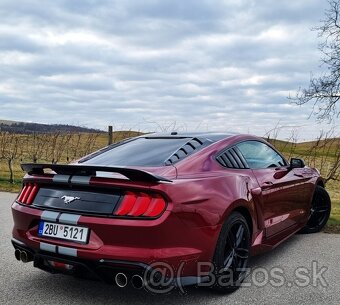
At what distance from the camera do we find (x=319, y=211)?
248 inches

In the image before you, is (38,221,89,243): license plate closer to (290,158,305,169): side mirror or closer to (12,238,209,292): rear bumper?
(12,238,209,292): rear bumper

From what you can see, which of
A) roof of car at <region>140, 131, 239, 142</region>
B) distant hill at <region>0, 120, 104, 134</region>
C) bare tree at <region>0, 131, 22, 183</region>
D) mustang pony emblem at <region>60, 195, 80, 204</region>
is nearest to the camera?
→ mustang pony emblem at <region>60, 195, 80, 204</region>

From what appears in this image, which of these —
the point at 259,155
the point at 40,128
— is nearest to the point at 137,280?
the point at 259,155

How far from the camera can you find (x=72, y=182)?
3.30 meters

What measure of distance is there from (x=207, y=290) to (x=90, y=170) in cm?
147

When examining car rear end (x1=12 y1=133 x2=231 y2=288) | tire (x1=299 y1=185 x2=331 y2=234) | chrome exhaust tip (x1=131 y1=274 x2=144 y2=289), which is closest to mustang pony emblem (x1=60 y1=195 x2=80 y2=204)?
car rear end (x1=12 y1=133 x2=231 y2=288)

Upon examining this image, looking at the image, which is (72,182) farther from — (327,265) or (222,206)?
(327,265)

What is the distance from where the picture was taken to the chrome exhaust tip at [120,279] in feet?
9.99

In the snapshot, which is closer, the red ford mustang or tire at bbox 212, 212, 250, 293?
the red ford mustang

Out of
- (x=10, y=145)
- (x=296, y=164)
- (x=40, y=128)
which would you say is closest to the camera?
(x=296, y=164)

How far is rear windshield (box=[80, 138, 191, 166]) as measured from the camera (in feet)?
12.5

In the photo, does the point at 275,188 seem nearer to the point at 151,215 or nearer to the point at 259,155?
the point at 259,155

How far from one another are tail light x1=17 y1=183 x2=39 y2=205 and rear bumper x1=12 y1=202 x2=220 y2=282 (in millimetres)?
366

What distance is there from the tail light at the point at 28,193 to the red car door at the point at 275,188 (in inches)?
80.0
